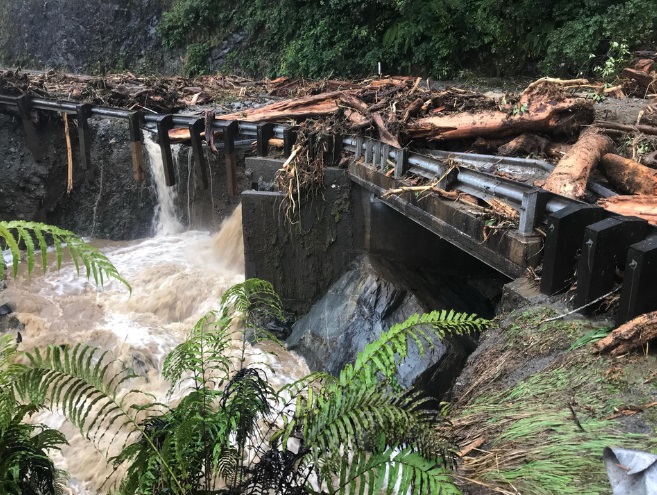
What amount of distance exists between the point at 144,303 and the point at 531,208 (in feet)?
23.7

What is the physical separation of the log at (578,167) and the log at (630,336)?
5.20ft

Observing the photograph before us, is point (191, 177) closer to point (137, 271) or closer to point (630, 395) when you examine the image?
point (137, 271)

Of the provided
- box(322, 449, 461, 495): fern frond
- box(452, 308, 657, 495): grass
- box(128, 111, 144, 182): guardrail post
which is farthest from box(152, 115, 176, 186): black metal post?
box(322, 449, 461, 495): fern frond

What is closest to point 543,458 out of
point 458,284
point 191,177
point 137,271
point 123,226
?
point 458,284

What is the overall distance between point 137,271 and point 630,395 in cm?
963

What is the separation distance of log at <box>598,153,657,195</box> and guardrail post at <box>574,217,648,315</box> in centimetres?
137

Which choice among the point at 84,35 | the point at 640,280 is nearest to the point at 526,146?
the point at 640,280

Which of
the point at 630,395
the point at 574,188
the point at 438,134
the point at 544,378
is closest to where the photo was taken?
the point at 630,395

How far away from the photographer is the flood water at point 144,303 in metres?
7.62

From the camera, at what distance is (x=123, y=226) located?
13.4 meters

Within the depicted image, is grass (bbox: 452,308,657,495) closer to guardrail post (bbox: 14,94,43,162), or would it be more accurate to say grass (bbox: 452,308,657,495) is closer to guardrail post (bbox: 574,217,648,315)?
guardrail post (bbox: 574,217,648,315)

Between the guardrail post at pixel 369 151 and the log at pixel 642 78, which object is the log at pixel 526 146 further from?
the log at pixel 642 78

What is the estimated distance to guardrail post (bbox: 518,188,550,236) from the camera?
→ 13.3 ft

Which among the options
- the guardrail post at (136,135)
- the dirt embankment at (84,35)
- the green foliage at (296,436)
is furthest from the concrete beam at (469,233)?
the dirt embankment at (84,35)
